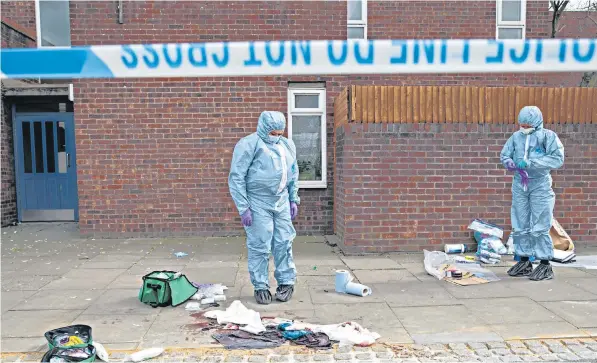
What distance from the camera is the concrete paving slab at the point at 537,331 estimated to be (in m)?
3.59

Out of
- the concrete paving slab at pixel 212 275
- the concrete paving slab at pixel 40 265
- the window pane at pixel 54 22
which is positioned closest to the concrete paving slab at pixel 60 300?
the concrete paving slab at pixel 40 265

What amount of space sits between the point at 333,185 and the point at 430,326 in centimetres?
463

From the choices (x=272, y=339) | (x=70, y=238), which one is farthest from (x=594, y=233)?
(x=70, y=238)

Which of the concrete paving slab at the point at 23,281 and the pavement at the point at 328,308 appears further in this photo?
the concrete paving slab at the point at 23,281

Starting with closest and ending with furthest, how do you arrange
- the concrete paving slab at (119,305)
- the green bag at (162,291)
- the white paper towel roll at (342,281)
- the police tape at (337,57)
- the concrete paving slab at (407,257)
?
the police tape at (337,57), the concrete paving slab at (119,305), the green bag at (162,291), the white paper towel roll at (342,281), the concrete paving slab at (407,257)

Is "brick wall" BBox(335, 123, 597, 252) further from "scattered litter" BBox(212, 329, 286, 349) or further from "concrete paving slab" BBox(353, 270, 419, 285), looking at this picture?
"scattered litter" BBox(212, 329, 286, 349)

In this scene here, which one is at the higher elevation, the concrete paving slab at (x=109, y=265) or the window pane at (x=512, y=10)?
the window pane at (x=512, y=10)

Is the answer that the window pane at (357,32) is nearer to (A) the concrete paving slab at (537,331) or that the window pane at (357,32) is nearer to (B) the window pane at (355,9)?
(B) the window pane at (355,9)

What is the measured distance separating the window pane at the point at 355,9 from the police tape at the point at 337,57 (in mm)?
6727

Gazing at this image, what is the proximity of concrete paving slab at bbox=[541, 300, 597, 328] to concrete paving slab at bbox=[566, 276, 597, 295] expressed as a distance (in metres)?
0.48

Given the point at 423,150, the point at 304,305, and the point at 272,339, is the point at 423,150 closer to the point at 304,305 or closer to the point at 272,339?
the point at 304,305

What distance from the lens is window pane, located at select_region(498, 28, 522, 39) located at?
8.60 metres

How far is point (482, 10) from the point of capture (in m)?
8.51

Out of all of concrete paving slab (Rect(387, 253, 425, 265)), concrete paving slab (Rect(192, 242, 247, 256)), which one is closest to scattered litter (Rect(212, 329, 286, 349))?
concrete paving slab (Rect(387, 253, 425, 265))
